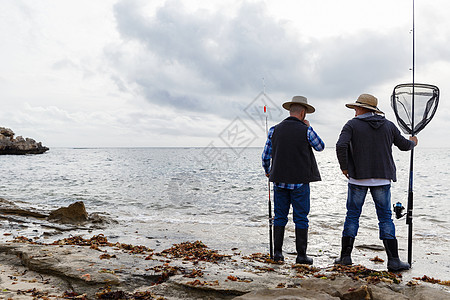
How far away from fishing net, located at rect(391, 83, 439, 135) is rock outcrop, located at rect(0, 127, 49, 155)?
88.3 meters

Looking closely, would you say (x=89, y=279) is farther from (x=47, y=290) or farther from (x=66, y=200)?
(x=66, y=200)

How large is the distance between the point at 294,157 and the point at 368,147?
1042 millimetres

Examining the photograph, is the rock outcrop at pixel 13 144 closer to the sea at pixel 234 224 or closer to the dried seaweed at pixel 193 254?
the sea at pixel 234 224

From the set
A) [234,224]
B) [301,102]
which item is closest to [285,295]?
[301,102]

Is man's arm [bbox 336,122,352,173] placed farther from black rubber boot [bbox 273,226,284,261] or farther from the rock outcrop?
the rock outcrop

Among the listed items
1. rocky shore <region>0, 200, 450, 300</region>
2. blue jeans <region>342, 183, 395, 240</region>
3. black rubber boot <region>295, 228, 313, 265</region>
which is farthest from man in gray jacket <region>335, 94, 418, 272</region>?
rocky shore <region>0, 200, 450, 300</region>

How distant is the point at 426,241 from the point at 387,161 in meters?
4.41

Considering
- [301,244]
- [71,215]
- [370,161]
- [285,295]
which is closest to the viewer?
[285,295]

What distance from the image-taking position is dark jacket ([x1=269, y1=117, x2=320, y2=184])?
496 cm

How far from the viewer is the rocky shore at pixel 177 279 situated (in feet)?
11.3

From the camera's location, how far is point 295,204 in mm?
5078

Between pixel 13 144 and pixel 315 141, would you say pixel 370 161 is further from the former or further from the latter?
pixel 13 144

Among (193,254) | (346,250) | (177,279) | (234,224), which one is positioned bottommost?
(234,224)

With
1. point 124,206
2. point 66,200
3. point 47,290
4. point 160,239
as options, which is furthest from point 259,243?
point 66,200
